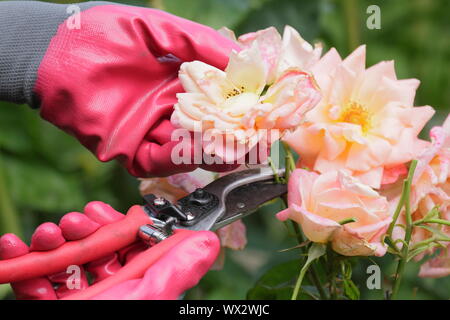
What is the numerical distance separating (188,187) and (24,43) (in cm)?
15

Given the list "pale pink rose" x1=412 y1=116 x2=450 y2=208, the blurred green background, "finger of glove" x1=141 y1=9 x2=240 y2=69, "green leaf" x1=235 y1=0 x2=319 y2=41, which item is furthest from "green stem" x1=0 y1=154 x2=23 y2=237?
"pale pink rose" x1=412 y1=116 x2=450 y2=208

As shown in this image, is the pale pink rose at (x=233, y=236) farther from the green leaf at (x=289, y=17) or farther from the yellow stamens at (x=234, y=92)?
the green leaf at (x=289, y=17)

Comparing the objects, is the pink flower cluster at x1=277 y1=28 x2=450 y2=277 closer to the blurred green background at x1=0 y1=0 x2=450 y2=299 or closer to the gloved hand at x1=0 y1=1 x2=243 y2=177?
the gloved hand at x1=0 y1=1 x2=243 y2=177

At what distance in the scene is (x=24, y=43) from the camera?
46 cm

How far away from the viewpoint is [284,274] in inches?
21.6

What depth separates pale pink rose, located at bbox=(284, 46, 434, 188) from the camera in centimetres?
45

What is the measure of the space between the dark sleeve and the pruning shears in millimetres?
117

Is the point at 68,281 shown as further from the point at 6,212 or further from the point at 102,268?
the point at 6,212

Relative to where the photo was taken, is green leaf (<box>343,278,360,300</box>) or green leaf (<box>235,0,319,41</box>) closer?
green leaf (<box>343,278,360,300</box>)

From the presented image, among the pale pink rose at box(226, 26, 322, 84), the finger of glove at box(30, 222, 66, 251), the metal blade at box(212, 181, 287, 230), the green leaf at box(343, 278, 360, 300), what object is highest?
the pale pink rose at box(226, 26, 322, 84)

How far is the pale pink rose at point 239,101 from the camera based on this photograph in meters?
0.40
